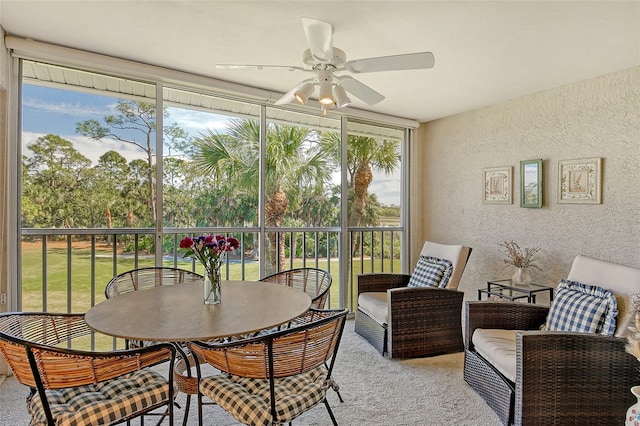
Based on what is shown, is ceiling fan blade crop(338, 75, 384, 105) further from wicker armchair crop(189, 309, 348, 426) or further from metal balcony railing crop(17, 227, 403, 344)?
metal balcony railing crop(17, 227, 403, 344)

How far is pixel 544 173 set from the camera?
344 cm

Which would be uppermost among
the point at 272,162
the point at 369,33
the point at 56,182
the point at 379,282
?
the point at 369,33

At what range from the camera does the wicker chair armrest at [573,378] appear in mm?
1935

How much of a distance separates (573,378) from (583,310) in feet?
1.51

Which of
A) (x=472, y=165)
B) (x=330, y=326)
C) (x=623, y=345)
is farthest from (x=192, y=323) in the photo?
(x=472, y=165)

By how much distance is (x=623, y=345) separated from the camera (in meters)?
1.93

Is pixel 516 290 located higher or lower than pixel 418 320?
higher

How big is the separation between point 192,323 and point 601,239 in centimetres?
319

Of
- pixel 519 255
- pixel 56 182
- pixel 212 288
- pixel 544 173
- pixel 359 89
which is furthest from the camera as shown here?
pixel 519 255

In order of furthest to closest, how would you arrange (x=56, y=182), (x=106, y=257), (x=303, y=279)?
1. (x=106, y=257)
2. (x=303, y=279)
3. (x=56, y=182)

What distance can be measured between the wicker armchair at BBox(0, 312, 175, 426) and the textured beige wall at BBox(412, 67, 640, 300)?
10.8ft

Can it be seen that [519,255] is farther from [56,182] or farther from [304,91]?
[56,182]

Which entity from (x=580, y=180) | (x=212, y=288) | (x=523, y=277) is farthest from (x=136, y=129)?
(x=580, y=180)

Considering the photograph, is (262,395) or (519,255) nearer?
(262,395)
